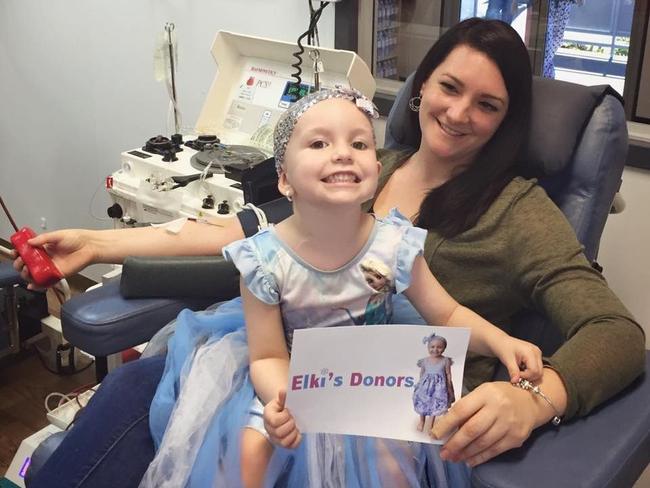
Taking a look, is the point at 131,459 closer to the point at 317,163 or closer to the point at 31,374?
the point at 317,163

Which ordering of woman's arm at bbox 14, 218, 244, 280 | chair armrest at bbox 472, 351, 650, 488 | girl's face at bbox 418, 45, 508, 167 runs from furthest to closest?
woman's arm at bbox 14, 218, 244, 280 < girl's face at bbox 418, 45, 508, 167 < chair armrest at bbox 472, 351, 650, 488

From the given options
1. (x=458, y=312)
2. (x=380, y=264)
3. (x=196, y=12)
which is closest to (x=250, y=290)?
(x=380, y=264)

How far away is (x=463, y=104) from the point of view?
1.34 metres

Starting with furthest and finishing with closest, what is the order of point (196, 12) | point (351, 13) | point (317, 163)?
point (196, 12) → point (351, 13) → point (317, 163)

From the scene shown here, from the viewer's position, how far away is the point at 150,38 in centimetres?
259

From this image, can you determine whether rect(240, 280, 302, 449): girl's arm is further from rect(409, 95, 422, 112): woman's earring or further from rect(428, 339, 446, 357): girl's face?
rect(409, 95, 422, 112): woman's earring

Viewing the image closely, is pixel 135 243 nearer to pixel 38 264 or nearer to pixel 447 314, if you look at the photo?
pixel 38 264

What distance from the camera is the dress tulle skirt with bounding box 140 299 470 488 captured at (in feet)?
3.64

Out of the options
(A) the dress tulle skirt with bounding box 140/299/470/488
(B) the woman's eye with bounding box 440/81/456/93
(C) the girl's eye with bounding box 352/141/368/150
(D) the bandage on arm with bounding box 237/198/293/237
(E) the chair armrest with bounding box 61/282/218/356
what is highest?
(B) the woman's eye with bounding box 440/81/456/93

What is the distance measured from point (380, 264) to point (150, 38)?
67.6 inches

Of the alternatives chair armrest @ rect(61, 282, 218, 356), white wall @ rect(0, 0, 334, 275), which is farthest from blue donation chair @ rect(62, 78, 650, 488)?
white wall @ rect(0, 0, 334, 275)

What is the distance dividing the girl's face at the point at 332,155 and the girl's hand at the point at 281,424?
0.95 feet

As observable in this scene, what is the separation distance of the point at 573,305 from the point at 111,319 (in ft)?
2.56

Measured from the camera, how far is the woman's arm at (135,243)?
4.77 ft
